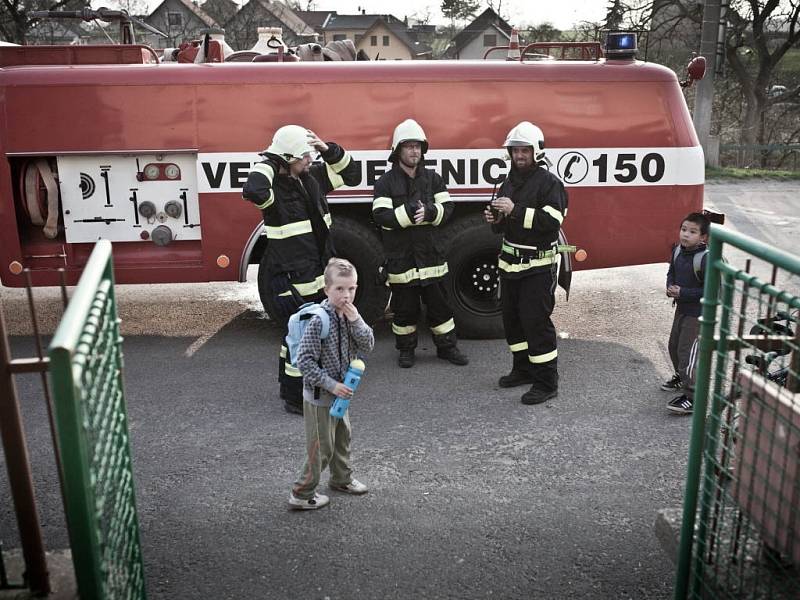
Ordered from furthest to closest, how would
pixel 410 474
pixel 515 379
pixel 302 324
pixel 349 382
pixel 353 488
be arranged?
pixel 515 379, pixel 410 474, pixel 353 488, pixel 302 324, pixel 349 382

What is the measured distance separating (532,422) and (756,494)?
272 cm

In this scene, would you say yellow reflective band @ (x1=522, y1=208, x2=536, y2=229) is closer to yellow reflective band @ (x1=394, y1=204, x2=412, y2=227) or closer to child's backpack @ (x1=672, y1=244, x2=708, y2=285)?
yellow reflective band @ (x1=394, y1=204, x2=412, y2=227)

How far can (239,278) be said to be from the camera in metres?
7.21

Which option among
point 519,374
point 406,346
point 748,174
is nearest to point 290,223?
point 406,346

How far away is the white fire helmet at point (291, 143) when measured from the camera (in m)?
5.60

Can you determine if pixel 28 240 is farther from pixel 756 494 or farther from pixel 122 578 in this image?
pixel 756 494

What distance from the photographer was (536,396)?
5895mm

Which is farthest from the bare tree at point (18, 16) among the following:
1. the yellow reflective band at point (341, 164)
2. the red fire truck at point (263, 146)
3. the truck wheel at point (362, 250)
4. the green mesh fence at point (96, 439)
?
the green mesh fence at point (96, 439)

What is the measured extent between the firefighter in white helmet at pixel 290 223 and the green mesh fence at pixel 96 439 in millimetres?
2667

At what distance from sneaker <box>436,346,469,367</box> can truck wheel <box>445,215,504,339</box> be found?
0.53 metres

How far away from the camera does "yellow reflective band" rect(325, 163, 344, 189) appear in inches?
244

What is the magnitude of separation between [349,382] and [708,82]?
16032mm

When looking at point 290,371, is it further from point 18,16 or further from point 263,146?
point 18,16

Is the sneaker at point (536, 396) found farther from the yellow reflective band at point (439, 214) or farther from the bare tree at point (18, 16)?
the bare tree at point (18, 16)
